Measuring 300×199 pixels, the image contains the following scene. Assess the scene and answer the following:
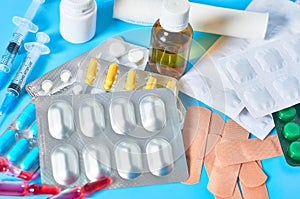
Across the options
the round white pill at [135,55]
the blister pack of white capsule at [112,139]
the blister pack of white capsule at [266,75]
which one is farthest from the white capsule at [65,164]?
the blister pack of white capsule at [266,75]

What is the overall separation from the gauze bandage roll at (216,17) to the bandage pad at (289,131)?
0.53 feet

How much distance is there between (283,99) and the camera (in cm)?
105

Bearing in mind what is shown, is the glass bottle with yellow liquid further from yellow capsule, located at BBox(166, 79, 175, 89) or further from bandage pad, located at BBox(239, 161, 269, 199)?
bandage pad, located at BBox(239, 161, 269, 199)

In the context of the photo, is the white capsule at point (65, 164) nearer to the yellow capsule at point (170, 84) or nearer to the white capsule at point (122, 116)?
the white capsule at point (122, 116)

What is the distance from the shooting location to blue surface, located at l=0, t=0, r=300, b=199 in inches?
37.7

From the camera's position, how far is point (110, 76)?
103 centimetres

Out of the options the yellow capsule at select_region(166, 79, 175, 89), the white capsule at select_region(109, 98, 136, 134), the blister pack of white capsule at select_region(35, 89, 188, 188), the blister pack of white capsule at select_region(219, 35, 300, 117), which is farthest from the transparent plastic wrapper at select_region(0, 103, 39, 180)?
the blister pack of white capsule at select_region(219, 35, 300, 117)

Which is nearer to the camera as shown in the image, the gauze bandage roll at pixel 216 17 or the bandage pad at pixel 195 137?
the bandage pad at pixel 195 137

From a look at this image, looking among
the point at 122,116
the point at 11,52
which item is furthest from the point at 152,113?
the point at 11,52

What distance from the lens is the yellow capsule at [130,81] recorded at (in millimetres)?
1030

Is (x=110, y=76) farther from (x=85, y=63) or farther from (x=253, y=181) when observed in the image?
(x=253, y=181)

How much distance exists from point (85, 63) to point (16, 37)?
0.44 feet

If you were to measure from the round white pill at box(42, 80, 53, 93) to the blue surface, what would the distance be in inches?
1.2

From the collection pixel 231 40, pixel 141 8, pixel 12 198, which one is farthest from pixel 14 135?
pixel 231 40
